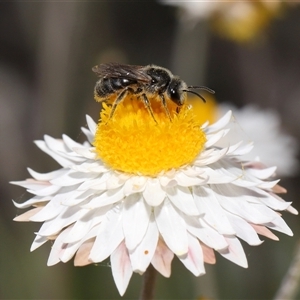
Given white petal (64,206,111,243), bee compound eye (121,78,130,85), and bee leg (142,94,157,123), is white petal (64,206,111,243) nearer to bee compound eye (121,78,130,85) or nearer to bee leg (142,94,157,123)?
bee leg (142,94,157,123)

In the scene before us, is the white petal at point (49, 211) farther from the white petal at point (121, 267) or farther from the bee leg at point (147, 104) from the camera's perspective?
the bee leg at point (147, 104)

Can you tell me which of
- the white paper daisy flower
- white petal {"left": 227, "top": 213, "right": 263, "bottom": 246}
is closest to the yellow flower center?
the white paper daisy flower

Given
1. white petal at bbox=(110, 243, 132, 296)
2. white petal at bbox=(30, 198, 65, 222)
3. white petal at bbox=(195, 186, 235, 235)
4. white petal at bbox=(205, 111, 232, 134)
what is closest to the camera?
white petal at bbox=(110, 243, 132, 296)

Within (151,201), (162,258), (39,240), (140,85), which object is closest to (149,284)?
(162,258)

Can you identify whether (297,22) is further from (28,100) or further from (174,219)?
(174,219)

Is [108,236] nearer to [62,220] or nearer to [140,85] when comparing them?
[62,220]

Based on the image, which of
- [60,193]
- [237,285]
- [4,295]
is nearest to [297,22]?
[237,285]

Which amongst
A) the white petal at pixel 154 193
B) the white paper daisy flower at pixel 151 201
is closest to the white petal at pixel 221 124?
the white paper daisy flower at pixel 151 201
